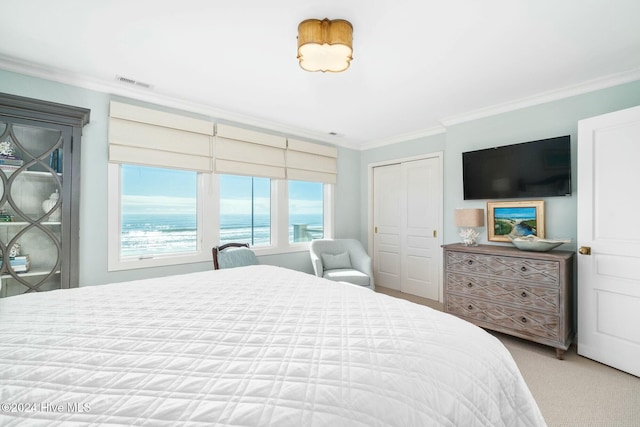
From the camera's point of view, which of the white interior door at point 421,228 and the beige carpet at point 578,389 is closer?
the beige carpet at point 578,389

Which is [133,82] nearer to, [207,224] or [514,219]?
[207,224]

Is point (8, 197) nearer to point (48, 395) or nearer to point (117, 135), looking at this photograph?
point (117, 135)

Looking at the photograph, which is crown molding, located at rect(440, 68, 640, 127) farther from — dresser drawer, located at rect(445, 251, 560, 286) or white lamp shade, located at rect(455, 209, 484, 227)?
dresser drawer, located at rect(445, 251, 560, 286)

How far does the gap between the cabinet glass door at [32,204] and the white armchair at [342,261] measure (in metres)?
2.62

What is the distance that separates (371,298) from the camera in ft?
5.06

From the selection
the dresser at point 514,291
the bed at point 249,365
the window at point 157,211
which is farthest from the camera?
the window at point 157,211

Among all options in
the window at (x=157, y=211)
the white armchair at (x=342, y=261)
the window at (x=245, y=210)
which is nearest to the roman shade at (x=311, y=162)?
the window at (x=245, y=210)

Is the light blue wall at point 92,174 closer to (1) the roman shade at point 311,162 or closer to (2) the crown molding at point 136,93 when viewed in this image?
(2) the crown molding at point 136,93

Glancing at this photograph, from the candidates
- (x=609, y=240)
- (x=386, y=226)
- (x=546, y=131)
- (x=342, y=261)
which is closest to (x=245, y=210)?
(x=342, y=261)

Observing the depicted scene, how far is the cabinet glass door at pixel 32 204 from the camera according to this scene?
2.10 meters

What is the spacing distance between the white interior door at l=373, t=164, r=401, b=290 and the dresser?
1.44 metres

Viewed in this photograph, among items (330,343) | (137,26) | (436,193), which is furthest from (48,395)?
(436,193)

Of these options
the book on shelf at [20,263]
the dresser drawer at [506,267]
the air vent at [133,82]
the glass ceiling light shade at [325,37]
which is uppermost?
the air vent at [133,82]

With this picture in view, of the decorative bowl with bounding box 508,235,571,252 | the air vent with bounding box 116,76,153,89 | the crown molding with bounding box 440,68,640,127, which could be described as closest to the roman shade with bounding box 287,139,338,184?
the crown molding with bounding box 440,68,640,127
